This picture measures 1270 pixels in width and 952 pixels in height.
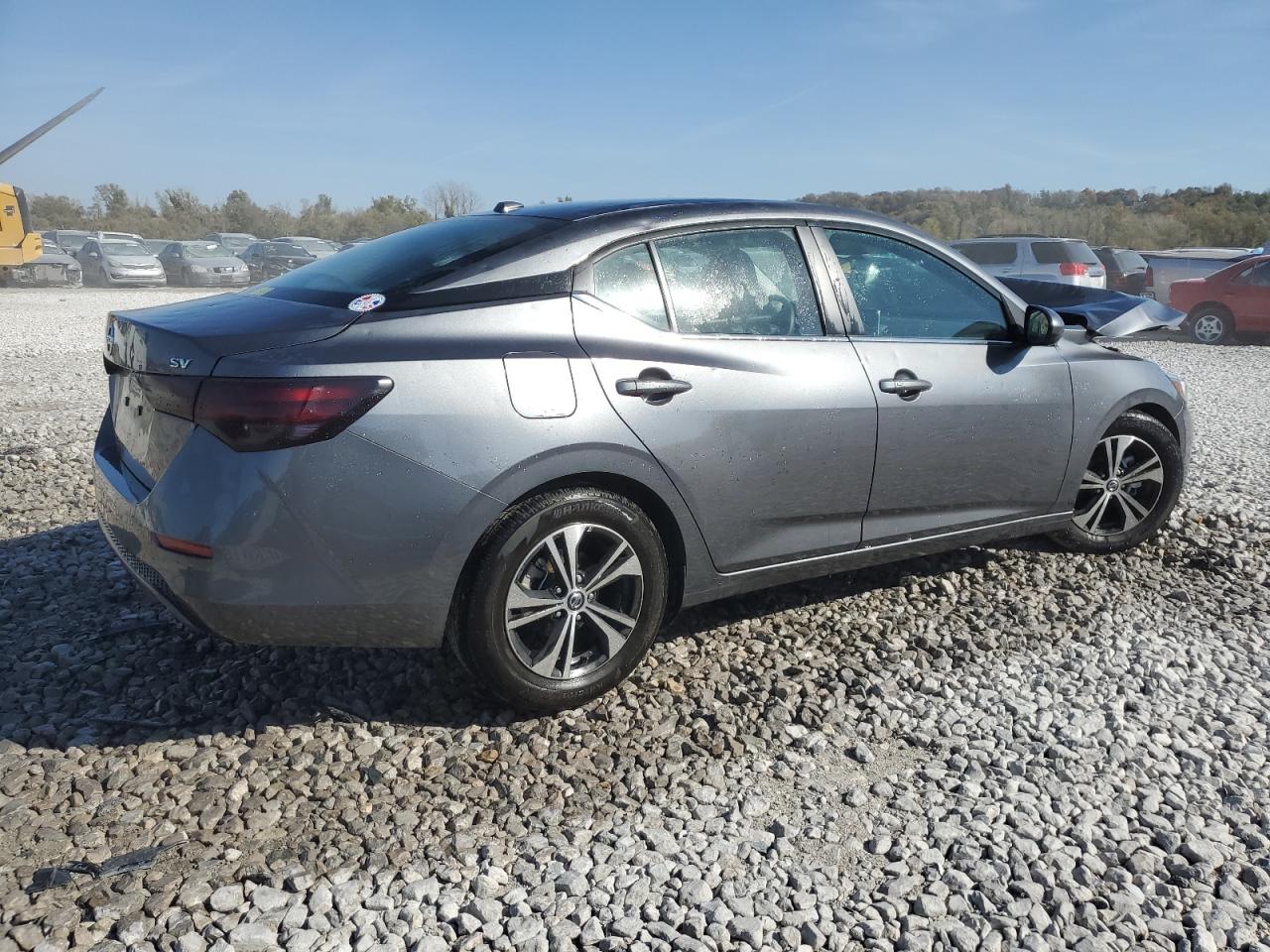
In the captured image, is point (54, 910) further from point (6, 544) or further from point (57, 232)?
point (57, 232)

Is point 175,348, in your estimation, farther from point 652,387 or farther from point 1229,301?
point 1229,301

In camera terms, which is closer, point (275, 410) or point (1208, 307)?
point (275, 410)

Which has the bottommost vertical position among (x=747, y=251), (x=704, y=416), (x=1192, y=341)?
(x=1192, y=341)

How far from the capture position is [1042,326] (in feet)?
14.0

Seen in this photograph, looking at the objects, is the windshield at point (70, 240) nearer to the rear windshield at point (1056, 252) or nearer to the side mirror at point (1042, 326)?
the rear windshield at point (1056, 252)

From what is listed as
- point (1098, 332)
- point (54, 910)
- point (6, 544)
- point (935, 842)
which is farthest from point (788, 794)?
point (6, 544)

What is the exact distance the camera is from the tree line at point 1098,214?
138 ft

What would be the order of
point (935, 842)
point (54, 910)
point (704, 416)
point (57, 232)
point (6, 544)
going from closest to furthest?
point (54, 910)
point (935, 842)
point (704, 416)
point (6, 544)
point (57, 232)

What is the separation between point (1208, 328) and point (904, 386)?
16.6 metres

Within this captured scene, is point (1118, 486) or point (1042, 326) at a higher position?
point (1042, 326)

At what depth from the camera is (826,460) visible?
3715 millimetres

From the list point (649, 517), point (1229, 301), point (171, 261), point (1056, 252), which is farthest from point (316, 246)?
point (649, 517)

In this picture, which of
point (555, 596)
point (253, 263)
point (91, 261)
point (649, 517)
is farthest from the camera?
point (253, 263)

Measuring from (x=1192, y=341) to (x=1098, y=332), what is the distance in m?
15.2
